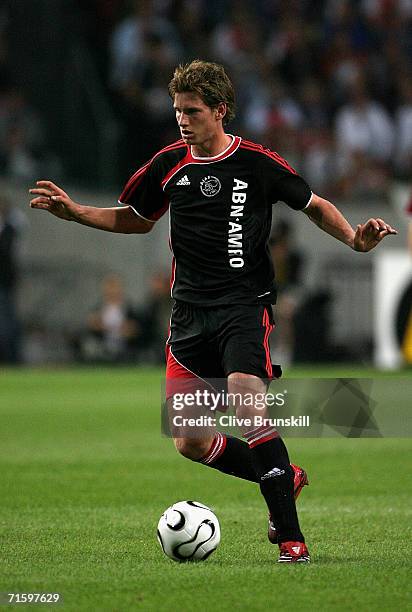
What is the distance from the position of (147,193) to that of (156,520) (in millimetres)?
1867

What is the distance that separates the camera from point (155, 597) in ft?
15.9

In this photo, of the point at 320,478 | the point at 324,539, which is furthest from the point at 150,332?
the point at 324,539

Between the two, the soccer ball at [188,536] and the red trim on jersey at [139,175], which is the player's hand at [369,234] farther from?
the soccer ball at [188,536]

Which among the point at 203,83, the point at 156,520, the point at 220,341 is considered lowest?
the point at 156,520

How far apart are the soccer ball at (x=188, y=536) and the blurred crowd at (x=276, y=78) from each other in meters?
14.6

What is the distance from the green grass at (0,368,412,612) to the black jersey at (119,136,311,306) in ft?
3.99

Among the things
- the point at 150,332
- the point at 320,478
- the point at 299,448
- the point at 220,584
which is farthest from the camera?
the point at 150,332

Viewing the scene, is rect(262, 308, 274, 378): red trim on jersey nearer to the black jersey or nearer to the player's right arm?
the black jersey

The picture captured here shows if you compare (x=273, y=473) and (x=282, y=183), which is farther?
(x=282, y=183)

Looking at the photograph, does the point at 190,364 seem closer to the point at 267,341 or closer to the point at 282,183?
the point at 267,341

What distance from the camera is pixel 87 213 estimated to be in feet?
20.4

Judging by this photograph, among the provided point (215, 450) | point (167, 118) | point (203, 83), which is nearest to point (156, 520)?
point (215, 450)

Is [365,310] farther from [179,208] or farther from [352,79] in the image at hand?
[179,208]

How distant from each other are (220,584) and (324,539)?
131cm
